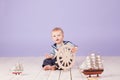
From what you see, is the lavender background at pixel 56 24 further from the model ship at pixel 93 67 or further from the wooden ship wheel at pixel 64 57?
the model ship at pixel 93 67

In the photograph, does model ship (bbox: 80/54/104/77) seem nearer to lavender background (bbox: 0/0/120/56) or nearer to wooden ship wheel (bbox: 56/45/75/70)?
wooden ship wheel (bbox: 56/45/75/70)

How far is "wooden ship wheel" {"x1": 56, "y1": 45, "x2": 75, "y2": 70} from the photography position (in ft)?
7.95

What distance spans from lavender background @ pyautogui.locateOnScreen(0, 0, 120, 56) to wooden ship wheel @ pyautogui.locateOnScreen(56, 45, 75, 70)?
1.49 meters

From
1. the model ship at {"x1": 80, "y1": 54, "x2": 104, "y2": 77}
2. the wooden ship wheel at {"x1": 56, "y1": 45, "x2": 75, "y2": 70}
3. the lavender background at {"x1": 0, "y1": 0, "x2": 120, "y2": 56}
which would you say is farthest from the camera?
the lavender background at {"x1": 0, "y1": 0, "x2": 120, "y2": 56}

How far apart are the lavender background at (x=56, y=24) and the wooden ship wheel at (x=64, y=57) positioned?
149cm

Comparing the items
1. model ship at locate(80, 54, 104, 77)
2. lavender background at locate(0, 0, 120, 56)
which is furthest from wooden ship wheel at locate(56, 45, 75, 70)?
lavender background at locate(0, 0, 120, 56)

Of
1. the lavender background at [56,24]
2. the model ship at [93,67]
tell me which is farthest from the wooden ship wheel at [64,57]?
the lavender background at [56,24]

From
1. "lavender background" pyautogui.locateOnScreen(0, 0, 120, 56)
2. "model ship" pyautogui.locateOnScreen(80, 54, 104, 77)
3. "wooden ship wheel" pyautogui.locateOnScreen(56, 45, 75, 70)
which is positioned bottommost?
"model ship" pyautogui.locateOnScreen(80, 54, 104, 77)

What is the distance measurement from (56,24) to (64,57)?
163 centimetres

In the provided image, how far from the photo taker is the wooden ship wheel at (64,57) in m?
2.42

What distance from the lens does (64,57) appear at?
2424mm

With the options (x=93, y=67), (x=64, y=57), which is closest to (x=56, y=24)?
(x=64, y=57)

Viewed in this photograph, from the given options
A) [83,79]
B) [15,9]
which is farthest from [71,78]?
[15,9]

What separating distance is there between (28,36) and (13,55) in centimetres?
31
